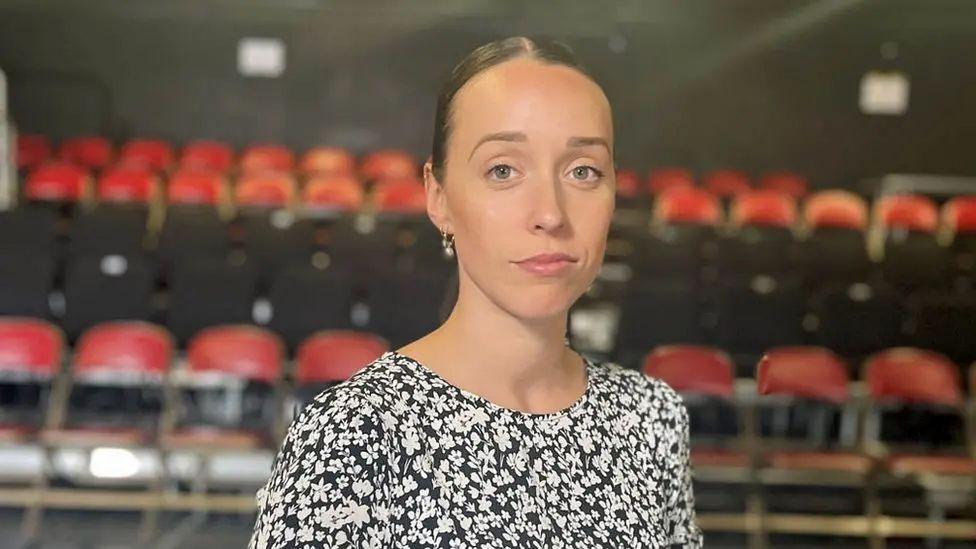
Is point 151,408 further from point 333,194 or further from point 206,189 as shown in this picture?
point 333,194

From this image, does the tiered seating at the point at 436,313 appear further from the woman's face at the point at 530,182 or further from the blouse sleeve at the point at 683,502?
the woman's face at the point at 530,182

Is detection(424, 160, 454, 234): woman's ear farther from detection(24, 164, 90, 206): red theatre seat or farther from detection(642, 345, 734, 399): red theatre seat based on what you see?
detection(24, 164, 90, 206): red theatre seat

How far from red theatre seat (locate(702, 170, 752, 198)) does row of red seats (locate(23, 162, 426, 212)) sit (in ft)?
8.96

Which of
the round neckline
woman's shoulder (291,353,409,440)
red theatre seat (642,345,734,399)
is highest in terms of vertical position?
red theatre seat (642,345,734,399)

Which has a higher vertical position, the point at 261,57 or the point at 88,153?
the point at 261,57

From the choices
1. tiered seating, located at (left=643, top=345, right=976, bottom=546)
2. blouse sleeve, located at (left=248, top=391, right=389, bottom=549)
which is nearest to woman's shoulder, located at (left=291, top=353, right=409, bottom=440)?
blouse sleeve, located at (left=248, top=391, right=389, bottom=549)

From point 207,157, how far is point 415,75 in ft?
6.76

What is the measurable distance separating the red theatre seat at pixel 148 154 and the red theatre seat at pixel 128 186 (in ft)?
1.25

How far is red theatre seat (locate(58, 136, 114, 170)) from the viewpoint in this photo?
848cm

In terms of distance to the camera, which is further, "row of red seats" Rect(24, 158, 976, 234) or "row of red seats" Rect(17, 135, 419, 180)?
"row of red seats" Rect(17, 135, 419, 180)

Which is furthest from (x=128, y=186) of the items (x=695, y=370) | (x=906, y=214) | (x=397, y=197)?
(x=906, y=214)

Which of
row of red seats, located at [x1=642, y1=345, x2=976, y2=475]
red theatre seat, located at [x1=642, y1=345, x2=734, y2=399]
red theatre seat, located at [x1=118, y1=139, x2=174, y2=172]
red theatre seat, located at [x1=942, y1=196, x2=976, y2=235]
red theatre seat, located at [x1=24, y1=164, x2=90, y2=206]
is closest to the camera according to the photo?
row of red seats, located at [x1=642, y1=345, x2=976, y2=475]

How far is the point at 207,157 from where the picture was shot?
894 cm

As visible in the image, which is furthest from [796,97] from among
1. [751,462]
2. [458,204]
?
[458,204]
